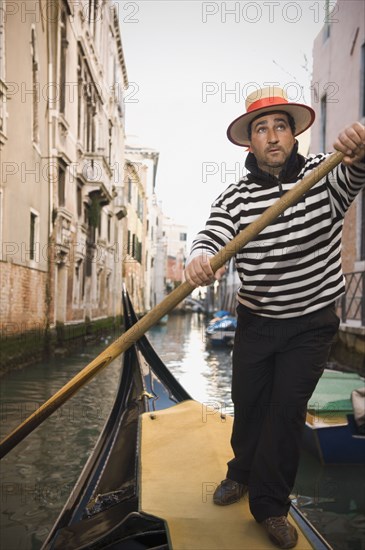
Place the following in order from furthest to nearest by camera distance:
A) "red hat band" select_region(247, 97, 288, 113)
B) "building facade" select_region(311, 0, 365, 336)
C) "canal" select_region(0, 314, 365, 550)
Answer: "building facade" select_region(311, 0, 365, 336) → "canal" select_region(0, 314, 365, 550) → "red hat band" select_region(247, 97, 288, 113)

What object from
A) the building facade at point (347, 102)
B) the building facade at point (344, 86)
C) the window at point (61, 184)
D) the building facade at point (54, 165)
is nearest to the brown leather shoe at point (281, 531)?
the building facade at point (54, 165)

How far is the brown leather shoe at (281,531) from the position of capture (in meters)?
1.29

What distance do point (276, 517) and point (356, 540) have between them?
3.62 ft

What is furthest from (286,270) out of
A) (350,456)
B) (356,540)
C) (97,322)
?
(97,322)

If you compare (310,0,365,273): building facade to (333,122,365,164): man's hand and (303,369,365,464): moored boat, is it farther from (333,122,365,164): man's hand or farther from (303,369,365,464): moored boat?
(333,122,365,164): man's hand

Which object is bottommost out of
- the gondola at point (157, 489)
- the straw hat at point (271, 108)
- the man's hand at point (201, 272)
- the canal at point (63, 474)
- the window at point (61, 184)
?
the canal at point (63, 474)

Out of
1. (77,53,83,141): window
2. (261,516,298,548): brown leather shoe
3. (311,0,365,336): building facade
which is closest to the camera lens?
(261,516,298,548): brown leather shoe

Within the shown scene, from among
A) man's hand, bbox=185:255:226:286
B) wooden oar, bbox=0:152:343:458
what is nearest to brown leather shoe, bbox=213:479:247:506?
wooden oar, bbox=0:152:343:458

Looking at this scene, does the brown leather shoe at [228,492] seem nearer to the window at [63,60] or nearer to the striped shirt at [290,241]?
the striped shirt at [290,241]

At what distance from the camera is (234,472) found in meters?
1.53

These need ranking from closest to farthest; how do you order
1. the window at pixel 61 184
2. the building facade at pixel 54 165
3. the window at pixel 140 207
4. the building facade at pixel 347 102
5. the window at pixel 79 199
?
the building facade at pixel 54 165 < the building facade at pixel 347 102 < the window at pixel 61 184 < the window at pixel 79 199 < the window at pixel 140 207

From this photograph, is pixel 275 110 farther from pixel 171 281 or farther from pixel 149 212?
pixel 171 281

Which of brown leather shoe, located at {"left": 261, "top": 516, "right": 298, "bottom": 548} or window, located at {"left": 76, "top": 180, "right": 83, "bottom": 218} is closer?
brown leather shoe, located at {"left": 261, "top": 516, "right": 298, "bottom": 548}

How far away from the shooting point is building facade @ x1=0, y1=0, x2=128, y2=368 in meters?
6.05
